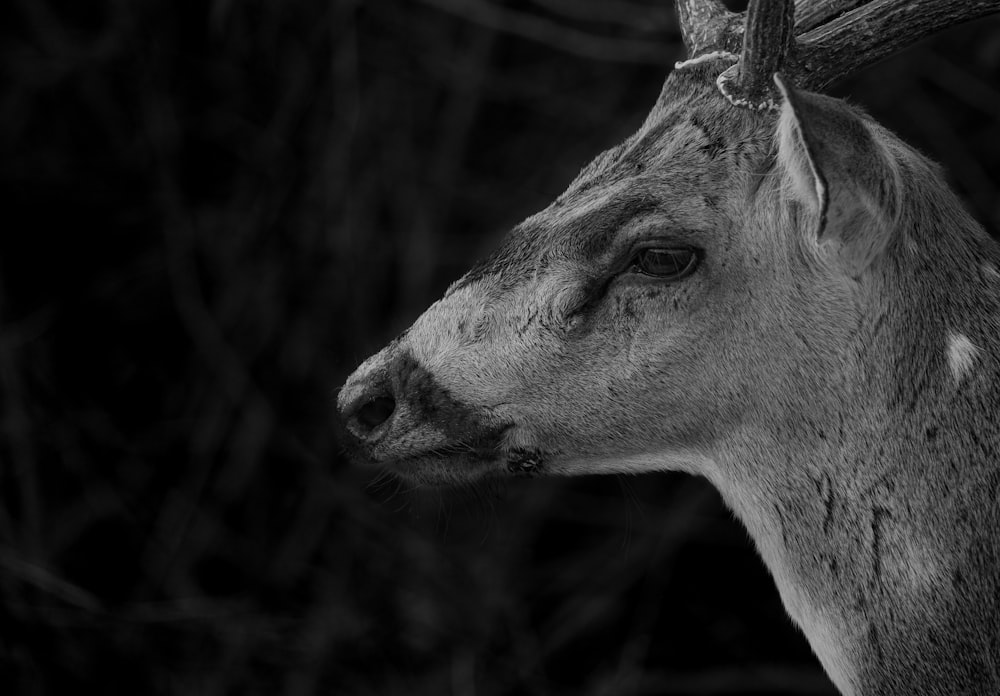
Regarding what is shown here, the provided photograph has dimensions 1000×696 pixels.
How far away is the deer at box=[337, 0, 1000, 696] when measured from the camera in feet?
6.77

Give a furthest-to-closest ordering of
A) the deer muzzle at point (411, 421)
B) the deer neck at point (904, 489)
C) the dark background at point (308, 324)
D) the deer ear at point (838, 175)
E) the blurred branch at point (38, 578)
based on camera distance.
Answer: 1. the dark background at point (308, 324)
2. the blurred branch at point (38, 578)
3. the deer muzzle at point (411, 421)
4. the deer neck at point (904, 489)
5. the deer ear at point (838, 175)

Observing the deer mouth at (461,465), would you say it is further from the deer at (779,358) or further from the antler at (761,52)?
the antler at (761,52)

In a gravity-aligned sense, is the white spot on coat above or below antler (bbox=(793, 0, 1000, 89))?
below

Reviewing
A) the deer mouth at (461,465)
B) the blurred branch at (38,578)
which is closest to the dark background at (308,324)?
the blurred branch at (38,578)

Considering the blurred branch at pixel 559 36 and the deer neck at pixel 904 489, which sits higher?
the blurred branch at pixel 559 36

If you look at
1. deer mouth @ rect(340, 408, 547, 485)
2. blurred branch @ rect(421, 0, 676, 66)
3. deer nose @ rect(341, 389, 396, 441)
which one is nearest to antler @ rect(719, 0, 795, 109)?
deer mouth @ rect(340, 408, 547, 485)

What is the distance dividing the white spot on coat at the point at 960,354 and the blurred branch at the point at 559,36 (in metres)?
3.11

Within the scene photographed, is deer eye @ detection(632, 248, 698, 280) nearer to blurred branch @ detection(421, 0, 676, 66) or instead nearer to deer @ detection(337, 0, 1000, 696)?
deer @ detection(337, 0, 1000, 696)

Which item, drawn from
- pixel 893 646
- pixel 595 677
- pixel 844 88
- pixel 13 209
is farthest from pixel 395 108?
pixel 893 646

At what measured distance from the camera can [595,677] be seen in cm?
512

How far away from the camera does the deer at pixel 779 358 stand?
206 cm

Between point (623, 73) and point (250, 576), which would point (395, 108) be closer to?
point (623, 73)

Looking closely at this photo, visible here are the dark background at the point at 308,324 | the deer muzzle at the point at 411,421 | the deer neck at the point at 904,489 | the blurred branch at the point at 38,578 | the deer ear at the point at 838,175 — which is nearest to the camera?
the deer ear at the point at 838,175

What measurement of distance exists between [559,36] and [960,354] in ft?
11.4
